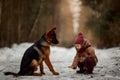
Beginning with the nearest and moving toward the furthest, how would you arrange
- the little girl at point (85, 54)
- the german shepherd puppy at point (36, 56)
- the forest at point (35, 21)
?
1. the german shepherd puppy at point (36, 56)
2. the little girl at point (85, 54)
3. the forest at point (35, 21)

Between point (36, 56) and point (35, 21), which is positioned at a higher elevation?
point (35, 21)

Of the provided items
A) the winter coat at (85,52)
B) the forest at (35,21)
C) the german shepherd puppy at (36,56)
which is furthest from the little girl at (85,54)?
the forest at (35,21)

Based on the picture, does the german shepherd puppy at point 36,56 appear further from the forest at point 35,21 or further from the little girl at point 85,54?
the forest at point 35,21

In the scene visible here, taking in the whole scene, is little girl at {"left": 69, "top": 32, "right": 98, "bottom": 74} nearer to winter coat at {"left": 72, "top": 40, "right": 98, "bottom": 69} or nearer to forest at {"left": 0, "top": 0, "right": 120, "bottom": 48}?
winter coat at {"left": 72, "top": 40, "right": 98, "bottom": 69}

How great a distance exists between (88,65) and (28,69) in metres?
1.90

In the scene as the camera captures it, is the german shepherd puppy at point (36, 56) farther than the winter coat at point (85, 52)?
No

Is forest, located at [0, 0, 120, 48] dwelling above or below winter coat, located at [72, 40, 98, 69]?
above

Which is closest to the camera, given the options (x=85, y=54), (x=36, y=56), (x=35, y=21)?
(x=36, y=56)

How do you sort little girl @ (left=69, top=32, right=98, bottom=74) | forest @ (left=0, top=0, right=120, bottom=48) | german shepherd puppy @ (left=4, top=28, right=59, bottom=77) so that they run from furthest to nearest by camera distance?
forest @ (left=0, top=0, right=120, bottom=48), little girl @ (left=69, top=32, right=98, bottom=74), german shepherd puppy @ (left=4, top=28, right=59, bottom=77)

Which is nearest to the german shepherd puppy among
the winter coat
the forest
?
the winter coat

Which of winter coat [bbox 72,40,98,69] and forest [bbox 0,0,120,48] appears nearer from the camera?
winter coat [bbox 72,40,98,69]

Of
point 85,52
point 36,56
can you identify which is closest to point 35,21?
point 85,52

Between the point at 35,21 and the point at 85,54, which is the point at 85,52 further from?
the point at 35,21

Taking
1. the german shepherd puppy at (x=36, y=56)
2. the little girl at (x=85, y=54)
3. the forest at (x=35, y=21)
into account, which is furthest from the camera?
the forest at (x=35, y=21)
